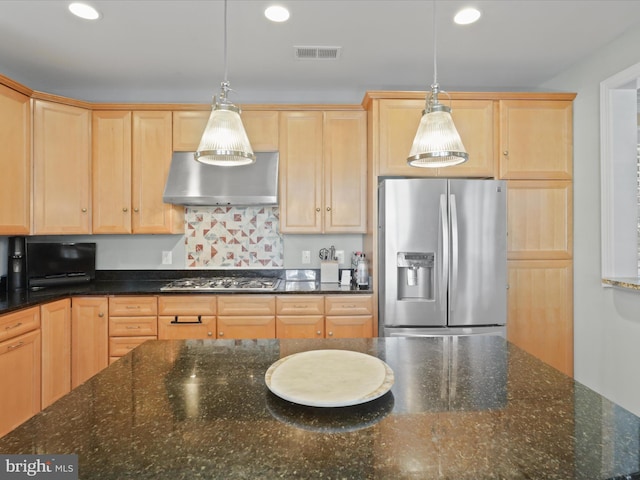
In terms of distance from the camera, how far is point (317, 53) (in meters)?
2.60

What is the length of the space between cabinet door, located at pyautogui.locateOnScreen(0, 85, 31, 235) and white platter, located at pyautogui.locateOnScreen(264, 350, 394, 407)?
2576 mm

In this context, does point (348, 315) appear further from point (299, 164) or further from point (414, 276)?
point (299, 164)

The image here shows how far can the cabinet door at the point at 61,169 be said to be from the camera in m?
2.79

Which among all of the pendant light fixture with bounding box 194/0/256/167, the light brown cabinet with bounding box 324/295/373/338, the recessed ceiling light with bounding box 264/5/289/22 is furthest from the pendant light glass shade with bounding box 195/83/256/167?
the light brown cabinet with bounding box 324/295/373/338

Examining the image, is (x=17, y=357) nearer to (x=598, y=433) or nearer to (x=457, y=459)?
(x=457, y=459)

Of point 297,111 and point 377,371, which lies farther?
point 297,111

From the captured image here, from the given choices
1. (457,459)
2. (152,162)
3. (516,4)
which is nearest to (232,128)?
(457,459)

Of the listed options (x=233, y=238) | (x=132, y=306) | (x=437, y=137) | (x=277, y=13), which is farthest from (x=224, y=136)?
(x=233, y=238)

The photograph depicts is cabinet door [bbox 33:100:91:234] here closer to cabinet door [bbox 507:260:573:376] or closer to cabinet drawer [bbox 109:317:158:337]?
cabinet drawer [bbox 109:317:158:337]

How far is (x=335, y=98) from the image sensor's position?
3342 mm

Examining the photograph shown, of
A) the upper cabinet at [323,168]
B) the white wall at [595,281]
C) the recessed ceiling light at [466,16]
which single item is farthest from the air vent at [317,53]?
the white wall at [595,281]

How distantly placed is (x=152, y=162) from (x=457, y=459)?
308cm

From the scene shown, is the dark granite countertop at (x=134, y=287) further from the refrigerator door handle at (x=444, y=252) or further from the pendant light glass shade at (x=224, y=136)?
the pendant light glass shade at (x=224, y=136)

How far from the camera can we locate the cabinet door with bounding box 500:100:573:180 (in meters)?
2.79
